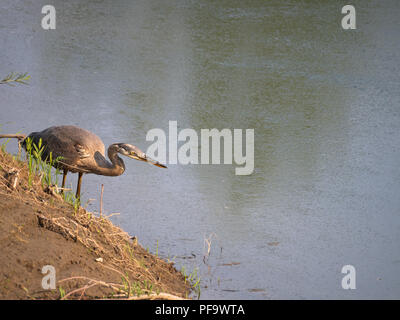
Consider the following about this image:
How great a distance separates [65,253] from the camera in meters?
2.89

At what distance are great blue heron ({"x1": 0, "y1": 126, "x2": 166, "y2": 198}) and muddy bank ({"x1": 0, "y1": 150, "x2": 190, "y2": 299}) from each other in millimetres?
210

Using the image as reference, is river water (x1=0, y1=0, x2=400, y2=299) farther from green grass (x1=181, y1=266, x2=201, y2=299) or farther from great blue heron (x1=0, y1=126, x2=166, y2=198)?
great blue heron (x1=0, y1=126, x2=166, y2=198)

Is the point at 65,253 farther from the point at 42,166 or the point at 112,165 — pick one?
the point at 112,165

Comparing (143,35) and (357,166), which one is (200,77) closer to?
(143,35)

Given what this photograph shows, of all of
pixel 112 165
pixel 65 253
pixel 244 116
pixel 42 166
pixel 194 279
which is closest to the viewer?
pixel 65 253

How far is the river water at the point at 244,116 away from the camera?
3.49 meters

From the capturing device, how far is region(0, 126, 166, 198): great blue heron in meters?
3.62

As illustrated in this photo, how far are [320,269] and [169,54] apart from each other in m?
3.29

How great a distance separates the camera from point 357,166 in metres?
4.52

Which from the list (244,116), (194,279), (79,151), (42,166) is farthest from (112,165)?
(244,116)

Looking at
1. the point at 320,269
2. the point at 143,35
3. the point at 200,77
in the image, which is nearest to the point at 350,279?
the point at 320,269

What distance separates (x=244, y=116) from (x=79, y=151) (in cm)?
182

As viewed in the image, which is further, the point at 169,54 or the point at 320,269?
the point at 169,54

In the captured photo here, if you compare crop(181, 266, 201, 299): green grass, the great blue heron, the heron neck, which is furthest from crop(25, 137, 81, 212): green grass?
crop(181, 266, 201, 299): green grass
